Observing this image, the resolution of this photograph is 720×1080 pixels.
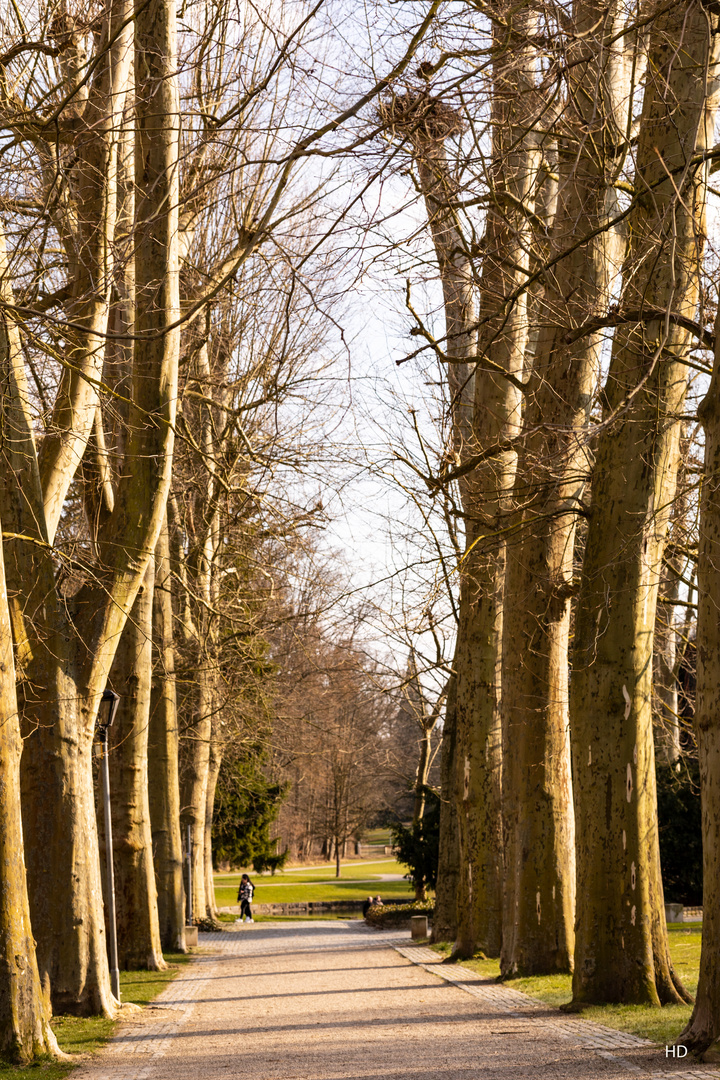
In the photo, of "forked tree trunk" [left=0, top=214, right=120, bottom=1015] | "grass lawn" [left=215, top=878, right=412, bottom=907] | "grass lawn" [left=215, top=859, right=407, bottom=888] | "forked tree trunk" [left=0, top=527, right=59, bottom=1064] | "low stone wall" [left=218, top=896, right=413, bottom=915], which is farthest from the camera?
"grass lawn" [left=215, top=859, right=407, bottom=888]

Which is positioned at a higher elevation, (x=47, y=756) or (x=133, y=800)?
(x=47, y=756)

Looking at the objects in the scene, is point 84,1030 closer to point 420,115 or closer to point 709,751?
point 709,751

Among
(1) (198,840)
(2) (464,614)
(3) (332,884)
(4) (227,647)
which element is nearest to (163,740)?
(4) (227,647)

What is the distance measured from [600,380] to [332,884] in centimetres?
4225

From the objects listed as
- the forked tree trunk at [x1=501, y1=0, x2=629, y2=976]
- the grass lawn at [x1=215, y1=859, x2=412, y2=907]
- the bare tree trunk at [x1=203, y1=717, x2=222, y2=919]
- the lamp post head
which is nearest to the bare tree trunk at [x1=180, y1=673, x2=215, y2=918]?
the bare tree trunk at [x1=203, y1=717, x2=222, y2=919]

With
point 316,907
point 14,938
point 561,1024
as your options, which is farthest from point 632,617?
point 316,907

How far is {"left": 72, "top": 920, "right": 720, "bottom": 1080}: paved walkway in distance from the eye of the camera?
7.79 m

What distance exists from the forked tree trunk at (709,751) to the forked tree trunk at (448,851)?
1210 centimetres

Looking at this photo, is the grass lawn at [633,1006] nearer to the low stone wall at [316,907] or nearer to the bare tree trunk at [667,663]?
the bare tree trunk at [667,663]

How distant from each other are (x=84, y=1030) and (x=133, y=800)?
5.57m

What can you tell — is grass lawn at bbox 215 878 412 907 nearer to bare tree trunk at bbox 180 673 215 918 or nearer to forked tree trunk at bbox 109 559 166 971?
bare tree trunk at bbox 180 673 215 918

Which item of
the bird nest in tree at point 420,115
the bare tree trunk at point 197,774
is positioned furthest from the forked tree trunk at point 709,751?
the bare tree trunk at point 197,774

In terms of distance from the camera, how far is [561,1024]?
31.0ft

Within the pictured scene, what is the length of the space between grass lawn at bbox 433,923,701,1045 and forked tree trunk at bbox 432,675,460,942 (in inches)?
154
